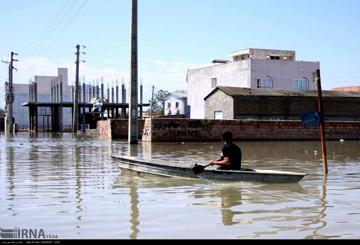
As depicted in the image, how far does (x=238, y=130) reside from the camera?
39.1 metres

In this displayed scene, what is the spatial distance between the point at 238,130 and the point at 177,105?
1401 inches

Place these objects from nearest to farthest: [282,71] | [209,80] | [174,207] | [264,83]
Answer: [174,207] < [264,83] < [282,71] < [209,80]

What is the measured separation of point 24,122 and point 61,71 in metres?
16.1

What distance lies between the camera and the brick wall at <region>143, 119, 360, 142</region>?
1475 inches

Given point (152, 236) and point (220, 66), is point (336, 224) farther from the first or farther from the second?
point (220, 66)

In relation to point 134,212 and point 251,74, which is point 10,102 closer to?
point 251,74

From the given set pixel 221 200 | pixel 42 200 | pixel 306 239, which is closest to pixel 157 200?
pixel 221 200

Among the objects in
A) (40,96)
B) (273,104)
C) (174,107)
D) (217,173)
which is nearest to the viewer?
(217,173)

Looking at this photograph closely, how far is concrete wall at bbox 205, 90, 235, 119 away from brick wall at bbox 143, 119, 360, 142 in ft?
24.3

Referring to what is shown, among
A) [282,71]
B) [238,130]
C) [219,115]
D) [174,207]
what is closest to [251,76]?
[282,71]

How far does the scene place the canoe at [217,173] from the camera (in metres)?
12.8

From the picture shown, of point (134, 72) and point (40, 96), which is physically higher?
point (40, 96)

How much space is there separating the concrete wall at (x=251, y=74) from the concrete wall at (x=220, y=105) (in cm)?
872

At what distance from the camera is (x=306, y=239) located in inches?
289
